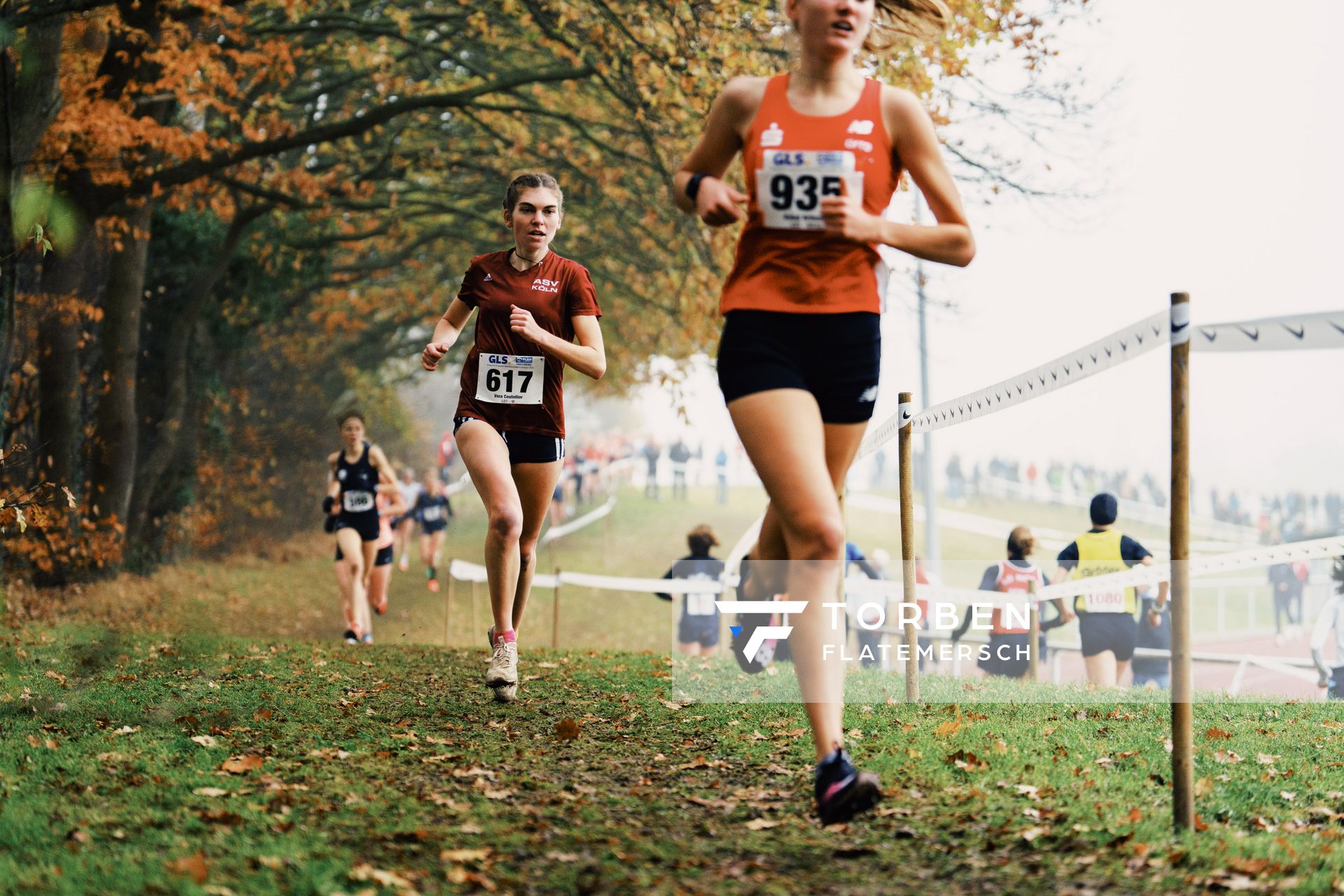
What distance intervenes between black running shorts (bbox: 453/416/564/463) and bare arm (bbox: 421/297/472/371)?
1.27ft

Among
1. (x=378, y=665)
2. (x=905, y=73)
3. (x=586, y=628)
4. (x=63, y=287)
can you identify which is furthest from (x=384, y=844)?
(x=586, y=628)

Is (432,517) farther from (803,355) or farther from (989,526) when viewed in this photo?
(989,526)

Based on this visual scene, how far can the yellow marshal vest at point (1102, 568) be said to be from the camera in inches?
392

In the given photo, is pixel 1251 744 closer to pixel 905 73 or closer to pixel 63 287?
pixel 905 73

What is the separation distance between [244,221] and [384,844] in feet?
52.3

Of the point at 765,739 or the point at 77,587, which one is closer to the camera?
the point at 765,739

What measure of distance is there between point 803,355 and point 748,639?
4.69 m

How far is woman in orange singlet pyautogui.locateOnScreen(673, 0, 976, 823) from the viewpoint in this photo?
3840 millimetres

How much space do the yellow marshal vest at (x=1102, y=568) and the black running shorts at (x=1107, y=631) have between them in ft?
0.19

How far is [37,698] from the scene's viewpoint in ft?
21.7

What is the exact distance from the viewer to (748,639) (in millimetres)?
8398

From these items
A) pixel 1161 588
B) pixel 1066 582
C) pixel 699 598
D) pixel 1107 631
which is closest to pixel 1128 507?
pixel 1161 588

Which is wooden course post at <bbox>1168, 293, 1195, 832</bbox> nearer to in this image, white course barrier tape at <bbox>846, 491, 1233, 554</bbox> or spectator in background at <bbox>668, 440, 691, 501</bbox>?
white course barrier tape at <bbox>846, 491, 1233, 554</bbox>

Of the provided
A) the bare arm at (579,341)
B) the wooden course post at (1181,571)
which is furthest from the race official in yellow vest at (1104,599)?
the wooden course post at (1181,571)
